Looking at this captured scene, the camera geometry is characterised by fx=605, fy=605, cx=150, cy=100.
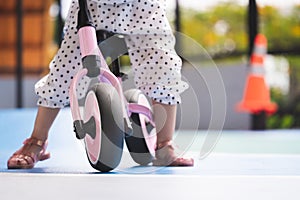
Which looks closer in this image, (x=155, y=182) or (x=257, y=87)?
(x=155, y=182)

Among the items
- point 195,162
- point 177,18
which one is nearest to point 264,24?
point 177,18

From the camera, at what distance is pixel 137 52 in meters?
1.46

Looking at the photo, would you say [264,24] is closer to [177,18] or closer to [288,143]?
[177,18]

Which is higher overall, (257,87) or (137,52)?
(137,52)

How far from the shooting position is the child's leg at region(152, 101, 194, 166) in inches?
56.8

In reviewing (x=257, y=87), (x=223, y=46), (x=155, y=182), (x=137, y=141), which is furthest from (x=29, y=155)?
(x=223, y=46)

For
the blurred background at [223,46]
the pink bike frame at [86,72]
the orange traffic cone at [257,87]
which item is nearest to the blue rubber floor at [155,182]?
the pink bike frame at [86,72]

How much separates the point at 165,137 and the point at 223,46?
2.98 m

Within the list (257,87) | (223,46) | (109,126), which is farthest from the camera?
(223,46)

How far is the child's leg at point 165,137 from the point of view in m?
1.44

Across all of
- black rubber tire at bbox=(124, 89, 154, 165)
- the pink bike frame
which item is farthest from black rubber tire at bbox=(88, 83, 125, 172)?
black rubber tire at bbox=(124, 89, 154, 165)

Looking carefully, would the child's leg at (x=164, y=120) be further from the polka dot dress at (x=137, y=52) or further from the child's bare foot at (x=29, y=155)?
the child's bare foot at (x=29, y=155)

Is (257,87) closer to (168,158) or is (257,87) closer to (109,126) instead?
(168,158)

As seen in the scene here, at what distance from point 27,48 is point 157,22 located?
356 cm
